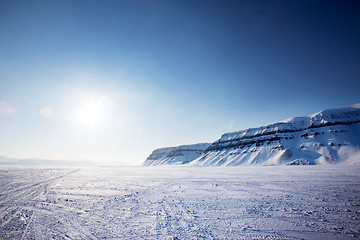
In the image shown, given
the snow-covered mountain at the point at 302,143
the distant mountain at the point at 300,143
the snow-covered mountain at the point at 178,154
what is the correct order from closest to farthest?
the distant mountain at the point at 300,143 → the snow-covered mountain at the point at 302,143 → the snow-covered mountain at the point at 178,154

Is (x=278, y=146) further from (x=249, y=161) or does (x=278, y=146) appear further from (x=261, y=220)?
(x=261, y=220)

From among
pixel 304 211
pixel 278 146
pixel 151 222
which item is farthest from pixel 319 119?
pixel 151 222

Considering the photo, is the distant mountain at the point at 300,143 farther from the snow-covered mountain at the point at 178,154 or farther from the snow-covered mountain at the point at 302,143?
the snow-covered mountain at the point at 178,154

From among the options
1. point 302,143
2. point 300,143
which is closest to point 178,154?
point 300,143

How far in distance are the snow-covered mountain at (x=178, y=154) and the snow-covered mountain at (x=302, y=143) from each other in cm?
4622

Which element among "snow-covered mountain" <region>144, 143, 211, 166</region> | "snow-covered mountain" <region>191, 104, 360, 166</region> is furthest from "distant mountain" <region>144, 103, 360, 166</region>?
"snow-covered mountain" <region>144, 143, 211, 166</region>

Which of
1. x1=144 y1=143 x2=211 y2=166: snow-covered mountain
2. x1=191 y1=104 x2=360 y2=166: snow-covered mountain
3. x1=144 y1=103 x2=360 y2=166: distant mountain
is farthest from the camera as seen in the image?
x1=144 y1=143 x2=211 y2=166: snow-covered mountain

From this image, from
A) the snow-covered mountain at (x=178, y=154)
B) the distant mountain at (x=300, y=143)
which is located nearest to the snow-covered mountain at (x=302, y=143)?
the distant mountain at (x=300, y=143)

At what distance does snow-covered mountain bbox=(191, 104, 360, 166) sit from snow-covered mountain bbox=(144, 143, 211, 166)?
46.2m

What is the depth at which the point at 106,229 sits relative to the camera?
19.7 feet

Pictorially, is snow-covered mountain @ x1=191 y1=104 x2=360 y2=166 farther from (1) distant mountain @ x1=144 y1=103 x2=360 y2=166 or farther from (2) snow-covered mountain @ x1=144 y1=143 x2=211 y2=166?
(2) snow-covered mountain @ x1=144 y1=143 x2=211 y2=166

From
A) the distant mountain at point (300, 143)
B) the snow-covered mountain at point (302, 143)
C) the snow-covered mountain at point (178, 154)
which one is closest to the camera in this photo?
the distant mountain at point (300, 143)

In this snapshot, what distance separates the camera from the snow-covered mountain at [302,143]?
62.6m

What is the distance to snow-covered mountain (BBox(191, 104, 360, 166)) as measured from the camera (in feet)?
205
